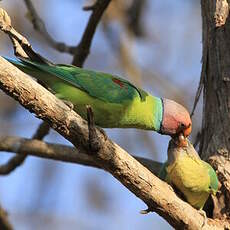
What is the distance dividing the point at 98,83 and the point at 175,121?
55 cm

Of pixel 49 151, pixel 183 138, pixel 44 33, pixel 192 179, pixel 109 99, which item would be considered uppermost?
pixel 44 33

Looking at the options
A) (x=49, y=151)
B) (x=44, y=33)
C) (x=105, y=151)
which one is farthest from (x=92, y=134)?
(x=44, y=33)

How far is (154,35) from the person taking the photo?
7.20 metres

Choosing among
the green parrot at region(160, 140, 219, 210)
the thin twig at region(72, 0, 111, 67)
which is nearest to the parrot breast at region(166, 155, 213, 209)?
the green parrot at region(160, 140, 219, 210)

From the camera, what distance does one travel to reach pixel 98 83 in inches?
129

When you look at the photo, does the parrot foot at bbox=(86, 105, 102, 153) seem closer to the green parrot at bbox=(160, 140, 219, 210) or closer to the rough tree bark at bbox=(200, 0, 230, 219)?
the green parrot at bbox=(160, 140, 219, 210)

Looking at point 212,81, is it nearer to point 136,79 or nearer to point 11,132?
point 136,79

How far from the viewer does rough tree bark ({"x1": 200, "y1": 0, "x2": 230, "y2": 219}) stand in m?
3.44

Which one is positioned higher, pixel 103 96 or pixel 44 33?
pixel 44 33

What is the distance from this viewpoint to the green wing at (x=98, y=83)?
3.13 meters

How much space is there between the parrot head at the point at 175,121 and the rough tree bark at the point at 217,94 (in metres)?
0.18

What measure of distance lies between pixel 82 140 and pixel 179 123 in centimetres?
111

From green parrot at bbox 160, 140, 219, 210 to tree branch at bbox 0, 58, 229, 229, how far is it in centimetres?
17

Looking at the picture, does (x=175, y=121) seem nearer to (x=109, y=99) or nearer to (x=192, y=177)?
(x=192, y=177)
